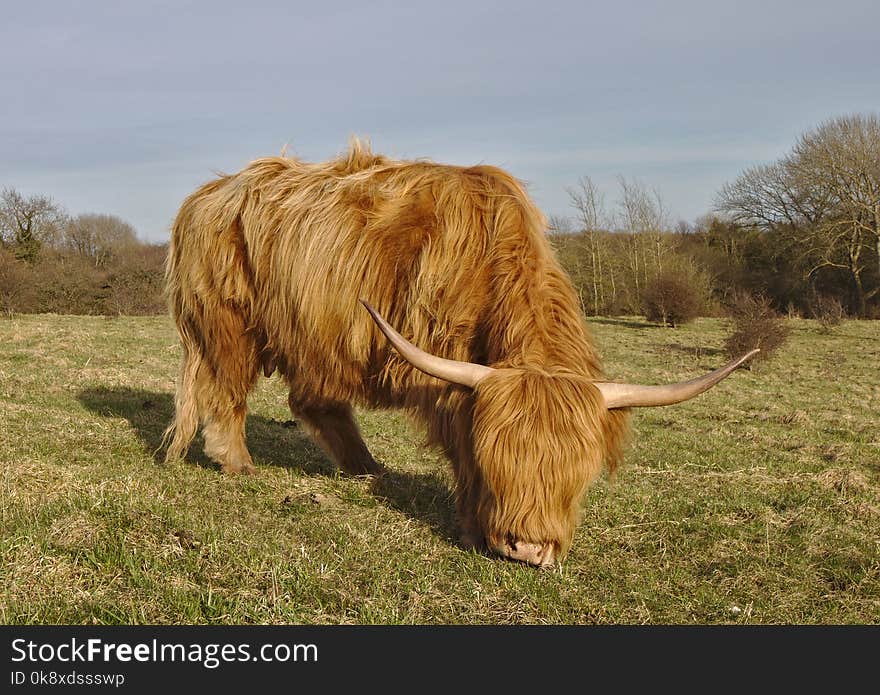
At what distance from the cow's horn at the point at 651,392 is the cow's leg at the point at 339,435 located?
267cm

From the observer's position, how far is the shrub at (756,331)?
2008 cm

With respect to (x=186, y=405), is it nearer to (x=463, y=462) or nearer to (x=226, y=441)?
(x=226, y=441)

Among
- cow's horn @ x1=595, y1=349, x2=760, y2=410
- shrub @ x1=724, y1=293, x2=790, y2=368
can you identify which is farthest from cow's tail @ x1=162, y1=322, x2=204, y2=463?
shrub @ x1=724, y1=293, x2=790, y2=368

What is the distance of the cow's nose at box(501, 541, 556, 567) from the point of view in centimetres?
372

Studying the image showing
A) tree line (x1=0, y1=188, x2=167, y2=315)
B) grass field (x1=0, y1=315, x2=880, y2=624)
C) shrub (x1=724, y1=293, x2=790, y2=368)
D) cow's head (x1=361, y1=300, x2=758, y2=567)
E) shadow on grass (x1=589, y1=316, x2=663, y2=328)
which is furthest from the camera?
shadow on grass (x1=589, y1=316, x2=663, y2=328)

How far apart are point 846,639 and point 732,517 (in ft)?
5.97

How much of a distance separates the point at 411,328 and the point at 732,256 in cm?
4065

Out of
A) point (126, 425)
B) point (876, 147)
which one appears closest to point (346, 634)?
point (126, 425)

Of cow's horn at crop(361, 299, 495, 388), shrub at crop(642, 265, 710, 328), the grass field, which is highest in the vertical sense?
shrub at crop(642, 265, 710, 328)

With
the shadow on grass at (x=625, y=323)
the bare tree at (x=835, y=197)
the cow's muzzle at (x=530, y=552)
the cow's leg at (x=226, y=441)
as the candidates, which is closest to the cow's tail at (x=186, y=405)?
the cow's leg at (x=226, y=441)

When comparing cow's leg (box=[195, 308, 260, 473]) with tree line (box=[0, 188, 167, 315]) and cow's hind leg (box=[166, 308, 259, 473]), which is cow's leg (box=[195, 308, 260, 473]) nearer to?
cow's hind leg (box=[166, 308, 259, 473])

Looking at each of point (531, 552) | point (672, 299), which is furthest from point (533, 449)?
point (672, 299)

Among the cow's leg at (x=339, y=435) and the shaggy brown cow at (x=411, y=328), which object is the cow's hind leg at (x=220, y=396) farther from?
the cow's leg at (x=339, y=435)

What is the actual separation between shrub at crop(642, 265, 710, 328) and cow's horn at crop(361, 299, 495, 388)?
27.8m
